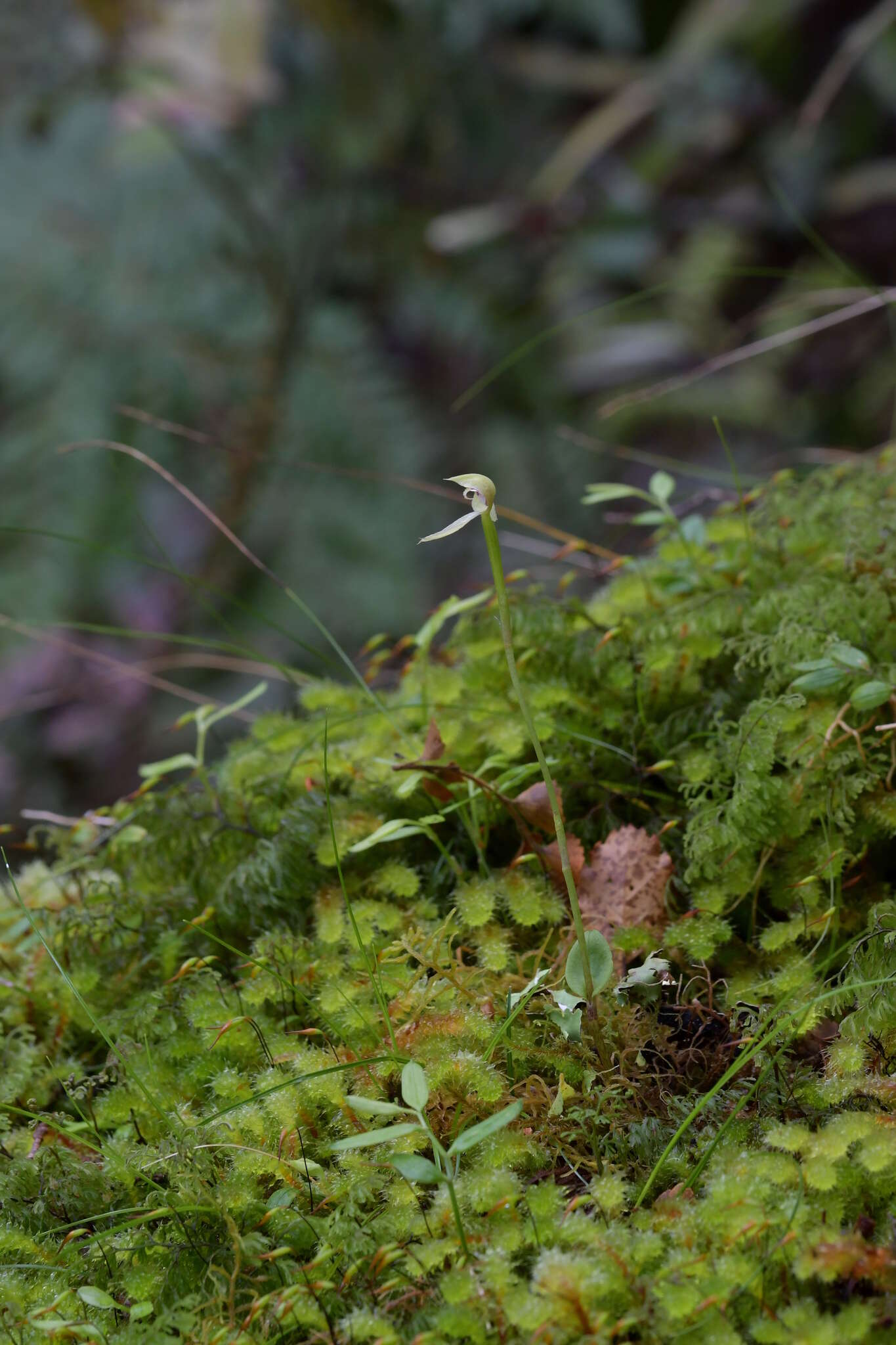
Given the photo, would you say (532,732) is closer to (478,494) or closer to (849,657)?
(478,494)

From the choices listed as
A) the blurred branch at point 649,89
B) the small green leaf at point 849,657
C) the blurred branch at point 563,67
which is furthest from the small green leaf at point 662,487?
the blurred branch at point 563,67

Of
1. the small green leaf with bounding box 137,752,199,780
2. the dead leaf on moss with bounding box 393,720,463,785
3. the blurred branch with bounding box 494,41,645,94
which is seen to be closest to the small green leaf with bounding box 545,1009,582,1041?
the dead leaf on moss with bounding box 393,720,463,785

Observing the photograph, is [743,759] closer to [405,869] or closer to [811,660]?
[811,660]

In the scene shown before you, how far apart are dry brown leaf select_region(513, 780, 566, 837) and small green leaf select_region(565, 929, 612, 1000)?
121mm

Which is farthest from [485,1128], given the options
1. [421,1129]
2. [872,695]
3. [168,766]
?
[168,766]

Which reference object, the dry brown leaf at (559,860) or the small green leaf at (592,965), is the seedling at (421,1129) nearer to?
the small green leaf at (592,965)

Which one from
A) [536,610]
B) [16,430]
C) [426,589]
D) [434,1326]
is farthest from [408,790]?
[16,430]

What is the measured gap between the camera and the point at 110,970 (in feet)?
2.66

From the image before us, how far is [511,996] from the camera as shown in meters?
0.61

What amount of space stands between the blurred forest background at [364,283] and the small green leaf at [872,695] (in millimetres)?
1813

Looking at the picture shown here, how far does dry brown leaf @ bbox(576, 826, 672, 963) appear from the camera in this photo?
2.40 ft

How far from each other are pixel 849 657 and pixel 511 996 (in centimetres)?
35

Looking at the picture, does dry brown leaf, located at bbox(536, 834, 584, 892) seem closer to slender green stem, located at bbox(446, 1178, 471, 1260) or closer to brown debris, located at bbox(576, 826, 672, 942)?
brown debris, located at bbox(576, 826, 672, 942)

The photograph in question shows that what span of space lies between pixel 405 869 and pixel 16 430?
2.50m
